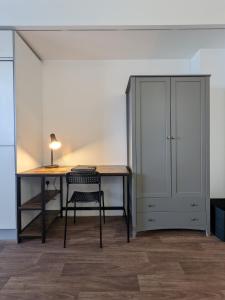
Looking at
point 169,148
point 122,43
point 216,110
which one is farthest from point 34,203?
point 216,110

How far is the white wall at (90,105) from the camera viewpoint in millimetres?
3869

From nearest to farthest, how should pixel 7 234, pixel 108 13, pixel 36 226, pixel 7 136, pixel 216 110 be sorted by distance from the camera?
pixel 108 13, pixel 7 136, pixel 7 234, pixel 36 226, pixel 216 110

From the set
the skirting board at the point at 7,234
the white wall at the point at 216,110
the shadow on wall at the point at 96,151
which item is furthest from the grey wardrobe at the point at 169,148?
the skirting board at the point at 7,234

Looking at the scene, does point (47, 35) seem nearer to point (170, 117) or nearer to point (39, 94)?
point (39, 94)

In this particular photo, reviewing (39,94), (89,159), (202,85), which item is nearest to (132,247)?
(89,159)

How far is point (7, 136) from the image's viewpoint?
2.89 metres

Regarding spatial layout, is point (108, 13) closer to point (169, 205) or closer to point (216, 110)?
point (216, 110)

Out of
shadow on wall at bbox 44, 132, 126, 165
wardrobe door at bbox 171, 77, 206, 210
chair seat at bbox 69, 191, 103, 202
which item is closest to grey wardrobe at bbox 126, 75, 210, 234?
wardrobe door at bbox 171, 77, 206, 210

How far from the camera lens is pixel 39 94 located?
374 centimetres

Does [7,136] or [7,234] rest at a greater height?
[7,136]

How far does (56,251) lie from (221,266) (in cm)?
167

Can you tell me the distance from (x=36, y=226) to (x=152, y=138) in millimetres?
1865

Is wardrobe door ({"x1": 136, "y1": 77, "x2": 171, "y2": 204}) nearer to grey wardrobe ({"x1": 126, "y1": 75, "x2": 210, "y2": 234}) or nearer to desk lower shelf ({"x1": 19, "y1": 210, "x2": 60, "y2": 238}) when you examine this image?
grey wardrobe ({"x1": 126, "y1": 75, "x2": 210, "y2": 234})

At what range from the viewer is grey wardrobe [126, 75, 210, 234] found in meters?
3.01
